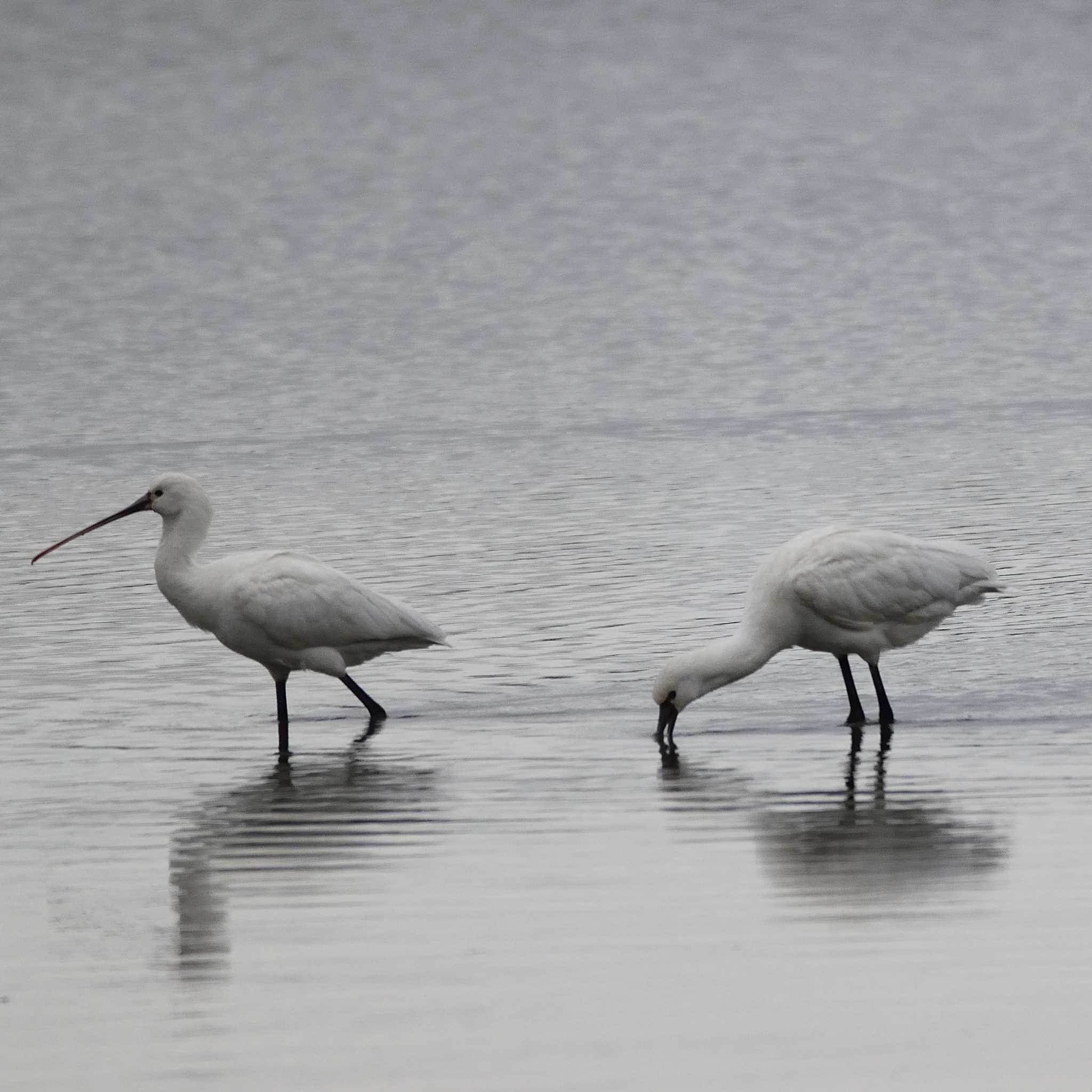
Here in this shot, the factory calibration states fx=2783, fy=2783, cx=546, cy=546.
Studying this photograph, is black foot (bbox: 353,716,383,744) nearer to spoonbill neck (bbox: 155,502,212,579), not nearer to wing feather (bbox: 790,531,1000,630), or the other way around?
spoonbill neck (bbox: 155,502,212,579)

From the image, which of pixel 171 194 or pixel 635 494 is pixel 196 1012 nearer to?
pixel 635 494

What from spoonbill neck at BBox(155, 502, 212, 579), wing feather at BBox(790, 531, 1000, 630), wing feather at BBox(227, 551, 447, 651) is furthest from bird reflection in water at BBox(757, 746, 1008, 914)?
spoonbill neck at BBox(155, 502, 212, 579)

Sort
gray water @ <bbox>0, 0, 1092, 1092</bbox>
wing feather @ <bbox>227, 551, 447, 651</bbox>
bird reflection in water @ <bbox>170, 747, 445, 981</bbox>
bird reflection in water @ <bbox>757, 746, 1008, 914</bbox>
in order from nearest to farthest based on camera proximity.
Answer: gray water @ <bbox>0, 0, 1092, 1092</bbox>
bird reflection in water @ <bbox>170, 747, 445, 981</bbox>
bird reflection in water @ <bbox>757, 746, 1008, 914</bbox>
wing feather @ <bbox>227, 551, 447, 651</bbox>

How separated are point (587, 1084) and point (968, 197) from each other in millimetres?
43559

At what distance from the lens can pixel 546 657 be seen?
1445 cm

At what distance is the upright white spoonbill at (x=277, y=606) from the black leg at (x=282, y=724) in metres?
0.02

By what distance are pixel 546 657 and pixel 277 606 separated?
1981 millimetres

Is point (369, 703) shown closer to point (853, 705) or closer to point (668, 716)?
point (668, 716)

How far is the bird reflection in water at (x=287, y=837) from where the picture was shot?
30.8 feet

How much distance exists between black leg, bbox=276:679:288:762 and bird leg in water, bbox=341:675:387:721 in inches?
13.8

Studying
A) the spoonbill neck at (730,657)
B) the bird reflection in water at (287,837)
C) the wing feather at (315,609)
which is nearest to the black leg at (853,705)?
the spoonbill neck at (730,657)

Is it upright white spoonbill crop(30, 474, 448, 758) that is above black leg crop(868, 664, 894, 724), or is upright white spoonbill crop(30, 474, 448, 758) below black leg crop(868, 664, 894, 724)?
above

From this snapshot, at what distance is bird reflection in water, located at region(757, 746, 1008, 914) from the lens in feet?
31.2

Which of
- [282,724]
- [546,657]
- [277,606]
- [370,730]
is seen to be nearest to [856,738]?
[370,730]
